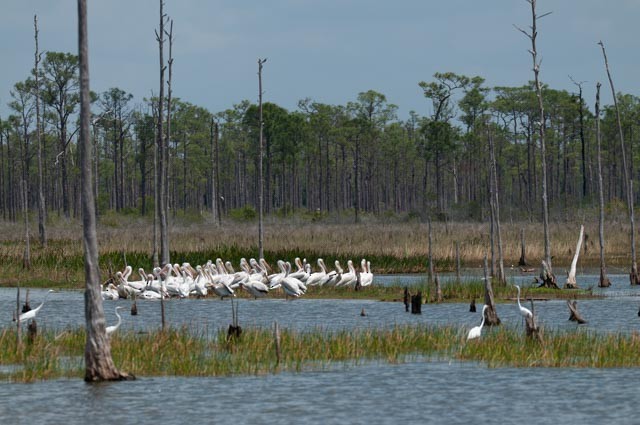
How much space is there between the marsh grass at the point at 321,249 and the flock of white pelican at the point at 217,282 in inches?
87.6

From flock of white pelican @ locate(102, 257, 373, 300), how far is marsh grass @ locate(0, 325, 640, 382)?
12244 millimetres

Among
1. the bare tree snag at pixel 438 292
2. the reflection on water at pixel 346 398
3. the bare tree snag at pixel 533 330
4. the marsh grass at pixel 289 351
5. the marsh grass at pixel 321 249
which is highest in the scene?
the marsh grass at pixel 321 249

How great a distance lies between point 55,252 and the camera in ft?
143

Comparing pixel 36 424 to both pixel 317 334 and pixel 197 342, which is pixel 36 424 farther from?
pixel 317 334

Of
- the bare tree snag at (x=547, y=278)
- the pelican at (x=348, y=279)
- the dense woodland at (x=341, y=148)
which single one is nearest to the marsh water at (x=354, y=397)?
the bare tree snag at (x=547, y=278)

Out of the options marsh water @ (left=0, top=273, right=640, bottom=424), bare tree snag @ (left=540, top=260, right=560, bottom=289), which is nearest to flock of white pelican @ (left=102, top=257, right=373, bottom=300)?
bare tree snag @ (left=540, top=260, right=560, bottom=289)

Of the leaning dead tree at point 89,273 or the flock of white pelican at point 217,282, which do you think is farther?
the flock of white pelican at point 217,282

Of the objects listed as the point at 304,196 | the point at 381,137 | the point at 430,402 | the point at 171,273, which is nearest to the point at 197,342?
the point at 430,402

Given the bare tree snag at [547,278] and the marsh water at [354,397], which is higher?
the bare tree snag at [547,278]

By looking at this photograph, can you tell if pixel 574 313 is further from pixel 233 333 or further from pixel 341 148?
pixel 341 148

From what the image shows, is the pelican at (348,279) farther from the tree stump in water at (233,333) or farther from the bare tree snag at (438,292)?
the tree stump in water at (233,333)

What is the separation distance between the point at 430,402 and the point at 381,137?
109105 millimetres

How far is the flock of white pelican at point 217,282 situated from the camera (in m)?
34.3

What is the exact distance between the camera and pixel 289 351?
2000 cm
